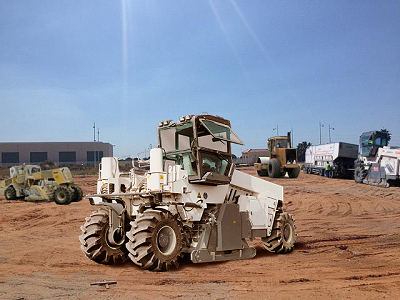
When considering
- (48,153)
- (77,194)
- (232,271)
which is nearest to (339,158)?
(77,194)

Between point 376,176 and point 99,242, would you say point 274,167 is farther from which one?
point 99,242

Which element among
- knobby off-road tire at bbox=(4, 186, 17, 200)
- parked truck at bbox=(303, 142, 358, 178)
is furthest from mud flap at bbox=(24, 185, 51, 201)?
parked truck at bbox=(303, 142, 358, 178)

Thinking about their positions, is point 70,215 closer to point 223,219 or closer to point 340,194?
point 223,219

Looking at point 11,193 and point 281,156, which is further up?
point 281,156

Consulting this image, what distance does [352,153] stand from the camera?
3409 cm

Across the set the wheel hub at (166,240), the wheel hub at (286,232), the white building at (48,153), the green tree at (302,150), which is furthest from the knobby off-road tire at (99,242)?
the green tree at (302,150)

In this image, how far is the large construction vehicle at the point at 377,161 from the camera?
2547cm

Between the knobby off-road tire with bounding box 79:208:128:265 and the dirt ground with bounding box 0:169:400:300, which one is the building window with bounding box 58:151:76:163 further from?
the knobby off-road tire with bounding box 79:208:128:265

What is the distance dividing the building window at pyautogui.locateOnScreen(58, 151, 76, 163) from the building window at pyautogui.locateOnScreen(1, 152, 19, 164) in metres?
7.00

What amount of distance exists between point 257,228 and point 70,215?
11.0 meters

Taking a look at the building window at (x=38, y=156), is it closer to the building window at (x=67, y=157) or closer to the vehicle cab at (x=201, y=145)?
the building window at (x=67, y=157)

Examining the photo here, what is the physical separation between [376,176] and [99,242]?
2383 cm

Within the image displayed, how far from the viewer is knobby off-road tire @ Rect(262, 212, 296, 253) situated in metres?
9.85

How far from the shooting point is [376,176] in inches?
1075
